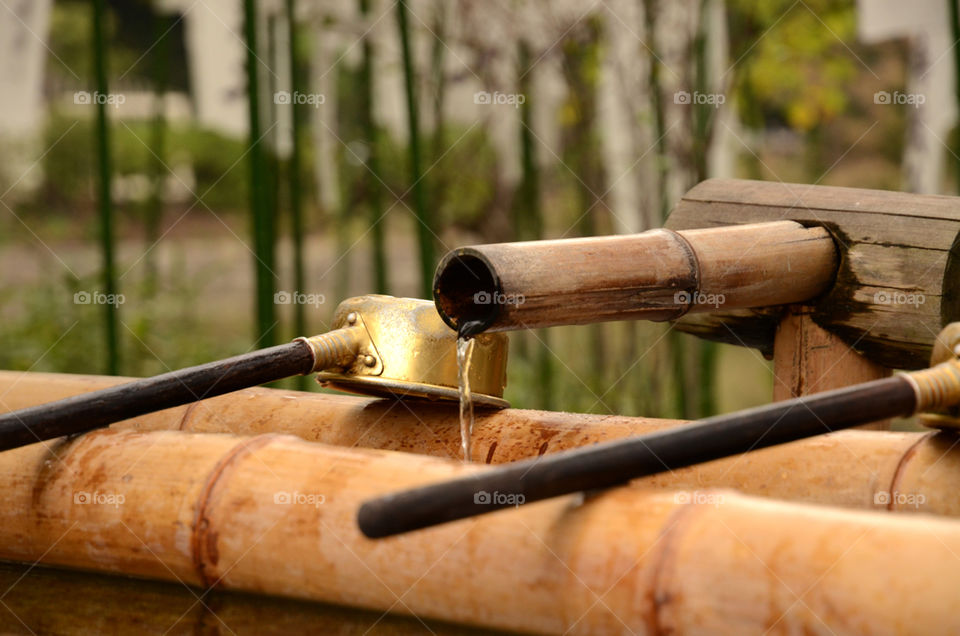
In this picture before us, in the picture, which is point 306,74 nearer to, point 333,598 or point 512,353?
point 512,353

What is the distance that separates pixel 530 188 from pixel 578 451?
Answer: 312 cm

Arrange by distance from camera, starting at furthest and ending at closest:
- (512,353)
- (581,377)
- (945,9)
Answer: (512,353) → (581,377) → (945,9)

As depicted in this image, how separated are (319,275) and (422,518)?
21.6 feet

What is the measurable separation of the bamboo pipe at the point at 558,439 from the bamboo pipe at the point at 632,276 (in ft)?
0.72

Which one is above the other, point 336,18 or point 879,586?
point 336,18


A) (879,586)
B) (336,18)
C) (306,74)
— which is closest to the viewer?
(879,586)

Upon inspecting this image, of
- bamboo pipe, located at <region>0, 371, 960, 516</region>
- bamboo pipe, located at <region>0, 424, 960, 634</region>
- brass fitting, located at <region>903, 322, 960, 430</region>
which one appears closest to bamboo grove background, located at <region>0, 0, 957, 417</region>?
bamboo pipe, located at <region>0, 371, 960, 516</region>

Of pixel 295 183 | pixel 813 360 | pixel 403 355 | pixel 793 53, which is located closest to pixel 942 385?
pixel 813 360

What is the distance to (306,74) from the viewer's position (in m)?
8.30

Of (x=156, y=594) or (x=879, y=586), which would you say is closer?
(x=879, y=586)

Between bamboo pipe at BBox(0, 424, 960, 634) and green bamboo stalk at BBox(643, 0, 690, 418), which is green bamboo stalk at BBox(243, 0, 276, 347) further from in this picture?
bamboo pipe at BBox(0, 424, 960, 634)

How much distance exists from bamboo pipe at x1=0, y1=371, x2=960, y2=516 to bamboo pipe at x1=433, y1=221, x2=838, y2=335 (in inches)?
8.6

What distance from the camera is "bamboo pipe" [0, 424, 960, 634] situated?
112 cm

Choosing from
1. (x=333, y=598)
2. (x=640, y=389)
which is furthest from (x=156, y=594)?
(x=640, y=389)
